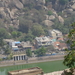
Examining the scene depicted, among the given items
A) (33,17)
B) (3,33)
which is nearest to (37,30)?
(33,17)

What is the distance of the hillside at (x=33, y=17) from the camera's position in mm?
29125

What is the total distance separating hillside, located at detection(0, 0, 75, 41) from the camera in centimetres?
2912

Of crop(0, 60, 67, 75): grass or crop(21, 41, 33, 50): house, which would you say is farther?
crop(21, 41, 33, 50): house

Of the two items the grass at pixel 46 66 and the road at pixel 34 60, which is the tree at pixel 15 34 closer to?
the road at pixel 34 60

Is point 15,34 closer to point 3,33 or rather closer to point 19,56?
point 3,33

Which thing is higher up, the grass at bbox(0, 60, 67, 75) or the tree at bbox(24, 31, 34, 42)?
the tree at bbox(24, 31, 34, 42)

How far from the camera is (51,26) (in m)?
31.7

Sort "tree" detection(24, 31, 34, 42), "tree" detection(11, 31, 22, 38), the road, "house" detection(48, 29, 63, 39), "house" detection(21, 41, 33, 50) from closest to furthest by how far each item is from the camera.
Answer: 1. the road
2. "house" detection(21, 41, 33, 50)
3. "tree" detection(24, 31, 34, 42)
4. "tree" detection(11, 31, 22, 38)
5. "house" detection(48, 29, 63, 39)

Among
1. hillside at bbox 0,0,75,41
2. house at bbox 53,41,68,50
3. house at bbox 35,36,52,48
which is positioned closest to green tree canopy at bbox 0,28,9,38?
hillside at bbox 0,0,75,41

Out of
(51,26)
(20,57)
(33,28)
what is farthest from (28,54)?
(51,26)

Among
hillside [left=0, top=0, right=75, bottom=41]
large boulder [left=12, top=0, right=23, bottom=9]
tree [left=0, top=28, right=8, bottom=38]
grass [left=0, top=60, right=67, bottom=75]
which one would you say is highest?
large boulder [left=12, top=0, right=23, bottom=9]

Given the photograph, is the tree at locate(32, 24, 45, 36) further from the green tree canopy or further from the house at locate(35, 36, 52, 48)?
the green tree canopy

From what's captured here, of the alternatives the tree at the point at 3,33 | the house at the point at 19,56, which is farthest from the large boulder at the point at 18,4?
the house at the point at 19,56

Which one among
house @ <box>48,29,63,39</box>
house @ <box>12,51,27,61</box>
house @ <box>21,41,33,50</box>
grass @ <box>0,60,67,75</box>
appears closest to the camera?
grass @ <box>0,60,67,75</box>
